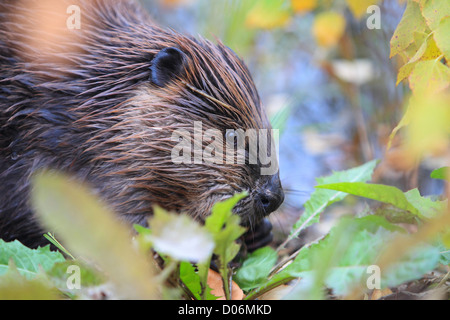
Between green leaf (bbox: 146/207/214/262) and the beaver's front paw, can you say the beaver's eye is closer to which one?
the beaver's front paw

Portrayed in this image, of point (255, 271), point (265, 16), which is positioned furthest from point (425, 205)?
point (265, 16)

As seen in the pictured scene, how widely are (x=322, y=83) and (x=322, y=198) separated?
332 cm

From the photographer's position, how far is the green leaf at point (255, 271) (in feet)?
5.85

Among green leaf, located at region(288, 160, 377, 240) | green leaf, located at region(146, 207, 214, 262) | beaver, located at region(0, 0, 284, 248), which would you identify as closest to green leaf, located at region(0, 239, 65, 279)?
beaver, located at region(0, 0, 284, 248)

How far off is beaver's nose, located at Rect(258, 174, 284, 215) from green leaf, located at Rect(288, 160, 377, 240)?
0.85 feet

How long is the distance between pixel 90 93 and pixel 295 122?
10.4ft

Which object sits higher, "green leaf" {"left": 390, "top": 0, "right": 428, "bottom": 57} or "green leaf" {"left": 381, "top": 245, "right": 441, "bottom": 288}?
"green leaf" {"left": 390, "top": 0, "right": 428, "bottom": 57}

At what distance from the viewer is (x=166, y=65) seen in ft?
6.87

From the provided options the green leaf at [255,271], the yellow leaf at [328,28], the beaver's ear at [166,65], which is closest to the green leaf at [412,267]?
the green leaf at [255,271]

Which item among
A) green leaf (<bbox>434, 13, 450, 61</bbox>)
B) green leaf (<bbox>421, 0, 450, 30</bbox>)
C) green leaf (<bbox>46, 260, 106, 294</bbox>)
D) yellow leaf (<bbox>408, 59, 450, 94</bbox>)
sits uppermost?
green leaf (<bbox>421, 0, 450, 30</bbox>)

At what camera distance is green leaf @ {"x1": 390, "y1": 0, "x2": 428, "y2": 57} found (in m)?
1.70

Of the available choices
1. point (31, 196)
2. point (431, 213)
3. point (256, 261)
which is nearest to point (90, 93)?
point (31, 196)

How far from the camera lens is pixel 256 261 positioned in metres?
1.98
